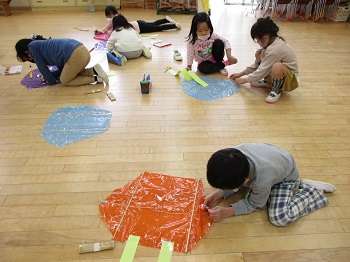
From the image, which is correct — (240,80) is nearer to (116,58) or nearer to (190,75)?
(190,75)

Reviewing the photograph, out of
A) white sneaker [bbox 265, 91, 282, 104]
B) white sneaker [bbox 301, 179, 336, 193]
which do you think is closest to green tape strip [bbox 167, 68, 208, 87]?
white sneaker [bbox 265, 91, 282, 104]

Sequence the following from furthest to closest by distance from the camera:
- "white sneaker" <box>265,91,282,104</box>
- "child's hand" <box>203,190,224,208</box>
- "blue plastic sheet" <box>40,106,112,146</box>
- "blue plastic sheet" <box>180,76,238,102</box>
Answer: "blue plastic sheet" <box>180,76,238,102</box>
"white sneaker" <box>265,91,282,104</box>
"blue plastic sheet" <box>40,106,112,146</box>
"child's hand" <box>203,190,224,208</box>

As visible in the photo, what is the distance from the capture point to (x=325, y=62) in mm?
3109

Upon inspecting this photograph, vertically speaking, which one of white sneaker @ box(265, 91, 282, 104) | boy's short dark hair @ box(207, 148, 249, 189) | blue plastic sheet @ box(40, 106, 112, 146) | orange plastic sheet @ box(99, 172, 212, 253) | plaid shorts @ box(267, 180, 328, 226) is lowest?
orange plastic sheet @ box(99, 172, 212, 253)

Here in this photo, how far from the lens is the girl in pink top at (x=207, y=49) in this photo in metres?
2.62

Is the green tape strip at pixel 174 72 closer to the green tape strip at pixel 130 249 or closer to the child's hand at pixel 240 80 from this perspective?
the child's hand at pixel 240 80

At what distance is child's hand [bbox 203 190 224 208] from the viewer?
1.40 m

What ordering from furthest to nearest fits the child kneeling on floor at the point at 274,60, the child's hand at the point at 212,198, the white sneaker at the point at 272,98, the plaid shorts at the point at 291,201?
the white sneaker at the point at 272,98
the child kneeling on floor at the point at 274,60
the child's hand at the point at 212,198
the plaid shorts at the point at 291,201

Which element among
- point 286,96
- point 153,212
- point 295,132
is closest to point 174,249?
point 153,212

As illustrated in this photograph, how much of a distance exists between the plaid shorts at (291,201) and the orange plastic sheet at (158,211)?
0.34m

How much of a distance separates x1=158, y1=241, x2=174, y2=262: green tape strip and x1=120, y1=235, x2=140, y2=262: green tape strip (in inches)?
5.0

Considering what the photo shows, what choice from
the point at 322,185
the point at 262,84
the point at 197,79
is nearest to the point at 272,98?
the point at 262,84

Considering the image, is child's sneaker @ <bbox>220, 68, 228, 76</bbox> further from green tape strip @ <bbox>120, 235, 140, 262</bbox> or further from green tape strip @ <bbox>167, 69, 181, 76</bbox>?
green tape strip @ <bbox>120, 235, 140, 262</bbox>

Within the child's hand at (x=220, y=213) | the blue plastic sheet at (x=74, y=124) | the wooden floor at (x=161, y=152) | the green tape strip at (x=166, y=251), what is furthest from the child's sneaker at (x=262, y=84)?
the green tape strip at (x=166, y=251)
